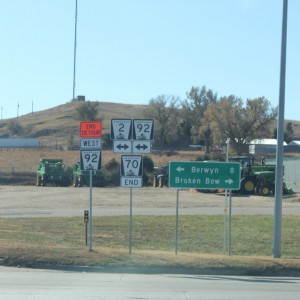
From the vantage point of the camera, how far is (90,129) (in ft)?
57.0

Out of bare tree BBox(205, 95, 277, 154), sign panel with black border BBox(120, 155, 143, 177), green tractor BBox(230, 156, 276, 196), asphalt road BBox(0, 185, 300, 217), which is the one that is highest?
bare tree BBox(205, 95, 277, 154)

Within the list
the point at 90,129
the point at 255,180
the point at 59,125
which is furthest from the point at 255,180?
the point at 59,125

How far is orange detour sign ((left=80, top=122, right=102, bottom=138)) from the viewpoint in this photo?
17266 mm

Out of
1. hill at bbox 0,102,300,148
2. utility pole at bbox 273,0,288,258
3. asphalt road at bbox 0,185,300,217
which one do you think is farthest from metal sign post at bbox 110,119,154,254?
hill at bbox 0,102,300,148

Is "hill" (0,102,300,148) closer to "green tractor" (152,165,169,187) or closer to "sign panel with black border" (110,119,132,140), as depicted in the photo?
"green tractor" (152,165,169,187)

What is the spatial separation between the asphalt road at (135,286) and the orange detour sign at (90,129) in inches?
150

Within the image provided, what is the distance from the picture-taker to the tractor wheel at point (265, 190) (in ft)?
172

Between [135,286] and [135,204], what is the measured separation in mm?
31555

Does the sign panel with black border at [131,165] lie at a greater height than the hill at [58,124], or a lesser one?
lesser

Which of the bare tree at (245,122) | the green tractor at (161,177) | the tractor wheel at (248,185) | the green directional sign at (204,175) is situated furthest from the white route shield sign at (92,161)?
the bare tree at (245,122)

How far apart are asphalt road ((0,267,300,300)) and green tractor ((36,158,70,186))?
2088 inches

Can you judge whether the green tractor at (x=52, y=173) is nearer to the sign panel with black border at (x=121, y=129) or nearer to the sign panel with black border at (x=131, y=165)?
the sign panel with black border at (x=131, y=165)

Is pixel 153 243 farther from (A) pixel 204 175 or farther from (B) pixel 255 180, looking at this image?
(B) pixel 255 180

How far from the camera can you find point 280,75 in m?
17.2
